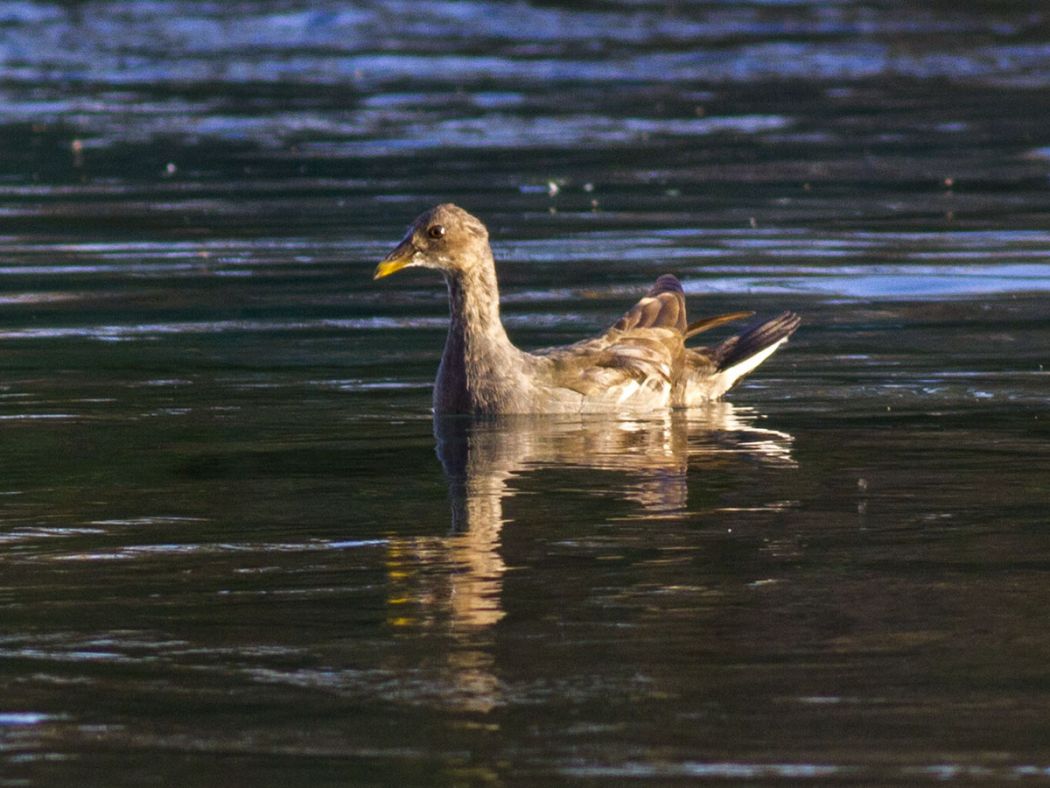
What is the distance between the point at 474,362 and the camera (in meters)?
12.3

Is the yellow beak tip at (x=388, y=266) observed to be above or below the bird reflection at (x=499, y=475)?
above

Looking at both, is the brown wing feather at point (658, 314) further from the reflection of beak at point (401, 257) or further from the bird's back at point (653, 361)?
the reflection of beak at point (401, 257)

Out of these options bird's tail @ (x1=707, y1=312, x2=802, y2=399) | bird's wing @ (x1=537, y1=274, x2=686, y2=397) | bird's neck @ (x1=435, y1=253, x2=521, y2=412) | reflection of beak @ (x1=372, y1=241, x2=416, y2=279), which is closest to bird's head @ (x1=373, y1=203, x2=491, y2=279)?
reflection of beak @ (x1=372, y1=241, x2=416, y2=279)

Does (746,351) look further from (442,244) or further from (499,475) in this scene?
(499,475)

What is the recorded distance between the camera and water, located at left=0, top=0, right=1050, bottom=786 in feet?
21.5

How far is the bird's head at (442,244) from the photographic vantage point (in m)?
12.6

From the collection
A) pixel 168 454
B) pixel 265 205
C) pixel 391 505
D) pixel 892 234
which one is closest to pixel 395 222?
pixel 265 205

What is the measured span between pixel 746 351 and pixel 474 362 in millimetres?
1752

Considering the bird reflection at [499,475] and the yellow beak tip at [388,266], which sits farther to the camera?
the yellow beak tip at [388,266]

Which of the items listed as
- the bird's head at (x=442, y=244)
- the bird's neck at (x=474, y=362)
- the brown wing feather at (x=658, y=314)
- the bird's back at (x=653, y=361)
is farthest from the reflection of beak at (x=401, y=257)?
the brown wing feather at (x=658, y=314)

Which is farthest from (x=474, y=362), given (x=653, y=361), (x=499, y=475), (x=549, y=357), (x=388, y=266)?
(x=499, y=475)

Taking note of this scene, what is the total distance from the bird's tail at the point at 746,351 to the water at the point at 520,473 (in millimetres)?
159

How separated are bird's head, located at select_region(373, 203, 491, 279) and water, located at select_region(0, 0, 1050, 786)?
789mm

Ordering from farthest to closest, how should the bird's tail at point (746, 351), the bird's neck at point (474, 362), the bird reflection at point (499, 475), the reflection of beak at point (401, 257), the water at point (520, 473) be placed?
the bird's tail at point (746, 351)
the reflection of beak at point (401, 257)
the bird's neck at point (474, 362)
the bird reflection at point (499, 475)
the water at point (520, 473)
